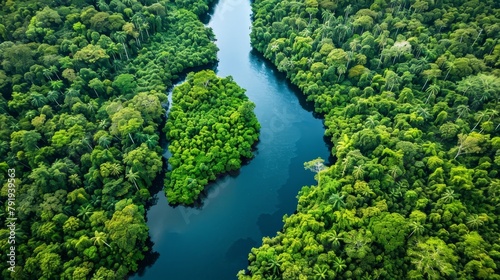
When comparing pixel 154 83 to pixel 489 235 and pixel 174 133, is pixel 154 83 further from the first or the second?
pixel 489 235

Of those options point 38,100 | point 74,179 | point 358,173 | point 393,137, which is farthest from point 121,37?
point 393,137

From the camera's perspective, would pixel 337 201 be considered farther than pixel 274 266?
Yes

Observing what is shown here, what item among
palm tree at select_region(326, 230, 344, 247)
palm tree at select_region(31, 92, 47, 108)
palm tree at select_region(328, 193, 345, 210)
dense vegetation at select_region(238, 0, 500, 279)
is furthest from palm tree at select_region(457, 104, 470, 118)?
palm tree at select_region(31, 92, 47, 108)

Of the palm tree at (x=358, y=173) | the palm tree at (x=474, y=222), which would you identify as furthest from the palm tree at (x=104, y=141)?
the palm tree at (x=474, y=222)

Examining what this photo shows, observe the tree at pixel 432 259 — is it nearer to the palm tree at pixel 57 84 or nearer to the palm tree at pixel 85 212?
the palm tree at pixel 85 212

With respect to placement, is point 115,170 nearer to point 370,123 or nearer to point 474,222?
point 370,123

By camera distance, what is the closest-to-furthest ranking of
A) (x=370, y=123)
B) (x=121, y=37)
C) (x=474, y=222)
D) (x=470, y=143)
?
(x=474, y=222)
(x=470, y=143)
(x=370, y=123)
(x=121, y=37)

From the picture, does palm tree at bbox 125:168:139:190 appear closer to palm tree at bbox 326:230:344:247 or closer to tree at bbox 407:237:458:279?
palm tree at bbox 326:230:344:247
